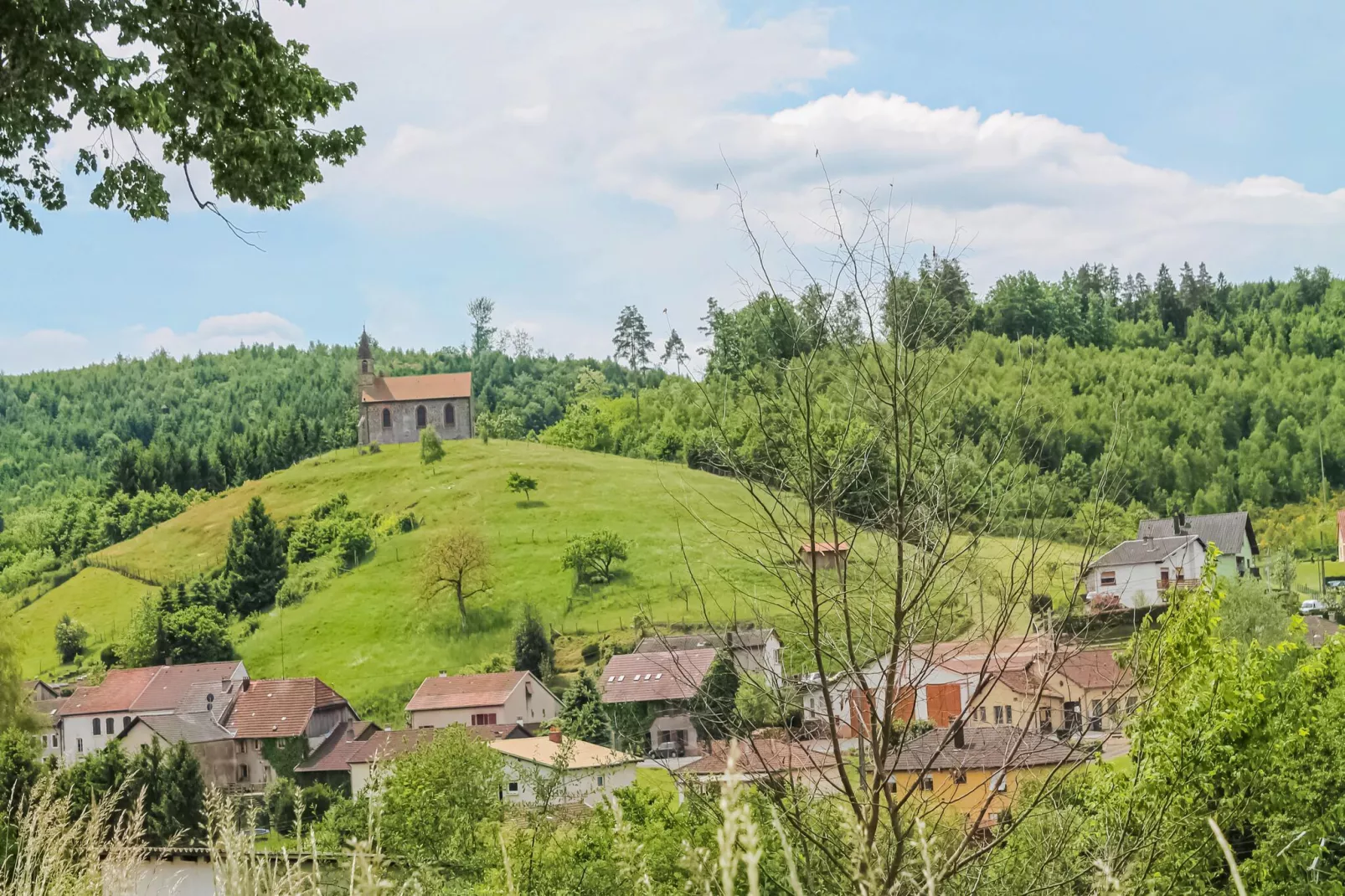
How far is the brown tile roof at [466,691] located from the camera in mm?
56250

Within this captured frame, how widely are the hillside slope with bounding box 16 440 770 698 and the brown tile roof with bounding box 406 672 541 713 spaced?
159 inches

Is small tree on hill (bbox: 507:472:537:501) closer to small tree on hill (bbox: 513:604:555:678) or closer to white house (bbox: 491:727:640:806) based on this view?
small tree on hill (bbox: 513:604:555:678)

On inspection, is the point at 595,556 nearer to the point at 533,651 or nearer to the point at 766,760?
the point at 533,651

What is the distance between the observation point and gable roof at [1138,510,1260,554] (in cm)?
6391

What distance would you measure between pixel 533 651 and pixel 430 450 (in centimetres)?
3134

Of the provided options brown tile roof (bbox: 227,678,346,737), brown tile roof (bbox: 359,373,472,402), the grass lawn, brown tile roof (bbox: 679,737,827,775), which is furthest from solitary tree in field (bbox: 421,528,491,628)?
brown tile roof (bbox: 679,737,827,775)

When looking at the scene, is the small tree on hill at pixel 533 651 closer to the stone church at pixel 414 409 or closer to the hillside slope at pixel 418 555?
the hillside slope at pixel 418 555

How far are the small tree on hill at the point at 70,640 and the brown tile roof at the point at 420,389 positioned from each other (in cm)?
3222

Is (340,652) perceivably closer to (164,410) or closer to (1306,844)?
(1306,844)

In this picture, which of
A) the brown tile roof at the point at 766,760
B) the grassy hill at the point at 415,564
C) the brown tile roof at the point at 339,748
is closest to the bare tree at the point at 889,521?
the brown tile roof at the point at 766,760

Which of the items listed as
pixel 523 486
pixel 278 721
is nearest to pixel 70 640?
pixel 278 721

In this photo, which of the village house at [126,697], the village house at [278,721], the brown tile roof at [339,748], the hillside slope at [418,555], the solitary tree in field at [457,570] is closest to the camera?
the brown tile roof at [339,748]

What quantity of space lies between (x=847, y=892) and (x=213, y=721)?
59.3m

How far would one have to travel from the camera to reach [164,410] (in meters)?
130
